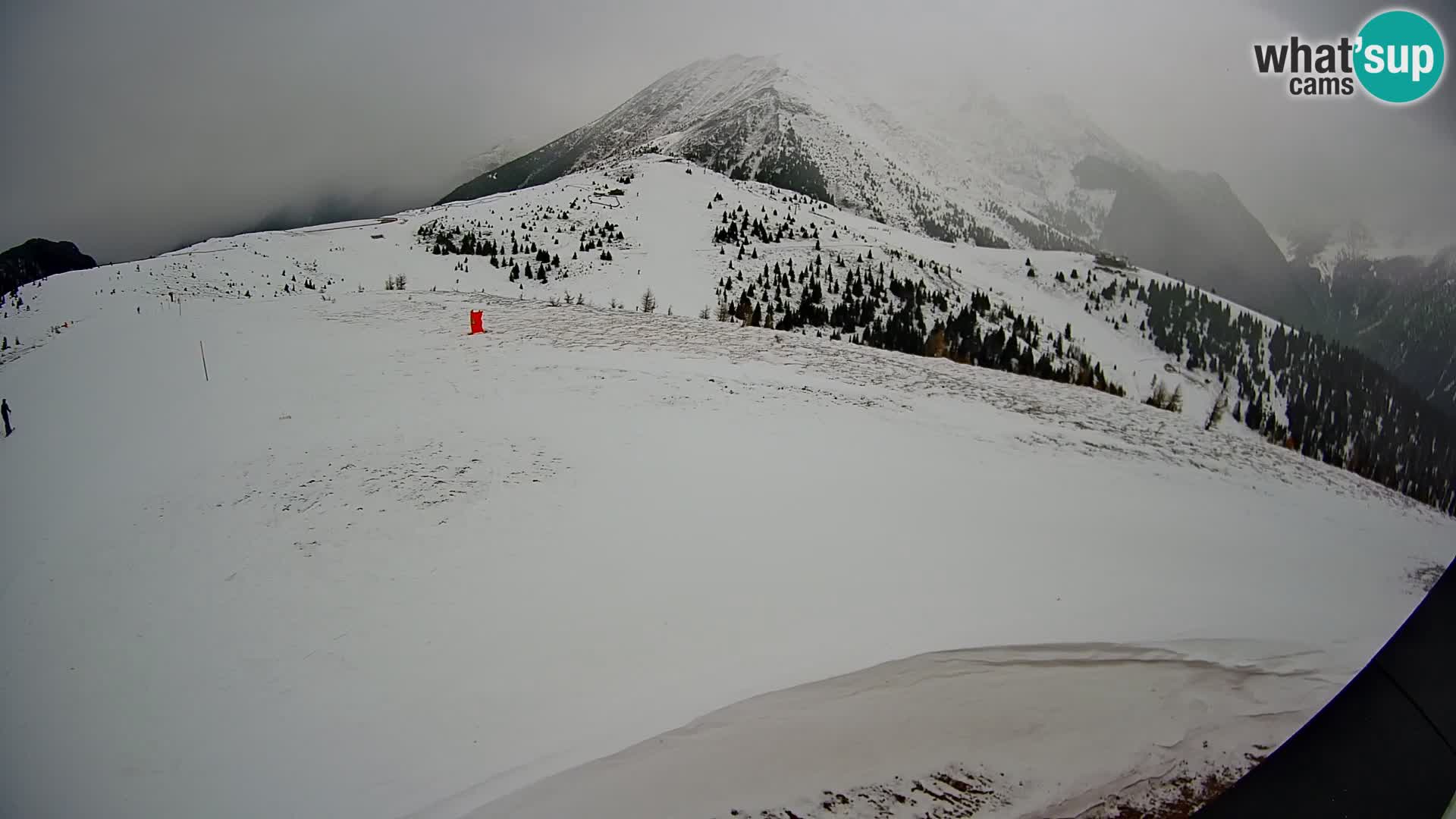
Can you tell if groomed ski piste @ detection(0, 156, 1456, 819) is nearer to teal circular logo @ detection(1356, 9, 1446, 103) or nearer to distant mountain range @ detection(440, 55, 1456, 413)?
distant mountain range @ detection(440, 55, 1456, 413)

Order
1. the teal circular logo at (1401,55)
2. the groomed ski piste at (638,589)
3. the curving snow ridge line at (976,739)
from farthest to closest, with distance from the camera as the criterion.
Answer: the groomed ski piste at (638,589)
the curving snow ridge line at (976,739)
the teal circular logo at (1401,55)

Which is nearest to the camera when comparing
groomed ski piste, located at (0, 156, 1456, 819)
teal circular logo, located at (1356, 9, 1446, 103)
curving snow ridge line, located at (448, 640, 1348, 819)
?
teal circular logo, located at (1356, 9, 1446, 103)

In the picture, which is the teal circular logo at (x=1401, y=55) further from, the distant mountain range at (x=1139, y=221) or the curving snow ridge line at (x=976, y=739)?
the curving snow ridge line at (x=976, y=739)

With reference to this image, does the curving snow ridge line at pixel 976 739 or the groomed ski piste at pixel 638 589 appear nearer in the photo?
the curving snow ridge line at pixel 976 739

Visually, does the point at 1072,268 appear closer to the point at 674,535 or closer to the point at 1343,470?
the point at 1343,470

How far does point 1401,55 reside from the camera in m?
1.21

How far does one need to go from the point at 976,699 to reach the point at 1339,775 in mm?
880

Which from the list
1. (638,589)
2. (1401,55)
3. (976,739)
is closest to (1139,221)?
(1401,55)

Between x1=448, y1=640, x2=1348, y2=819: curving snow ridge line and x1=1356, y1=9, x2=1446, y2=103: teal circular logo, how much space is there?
124 cm

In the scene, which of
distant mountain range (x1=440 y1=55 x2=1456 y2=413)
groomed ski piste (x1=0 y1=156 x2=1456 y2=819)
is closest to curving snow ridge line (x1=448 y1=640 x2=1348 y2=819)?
groomed ski piste (x1=0 y1=156 x2=1456 y2=819)

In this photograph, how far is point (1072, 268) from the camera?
3.17m

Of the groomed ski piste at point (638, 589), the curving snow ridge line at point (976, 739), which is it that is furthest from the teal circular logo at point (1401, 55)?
the curving snow ridge line at point (976, 739)

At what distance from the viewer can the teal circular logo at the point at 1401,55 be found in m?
1.19

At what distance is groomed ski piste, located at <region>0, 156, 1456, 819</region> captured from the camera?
157 centimetres
